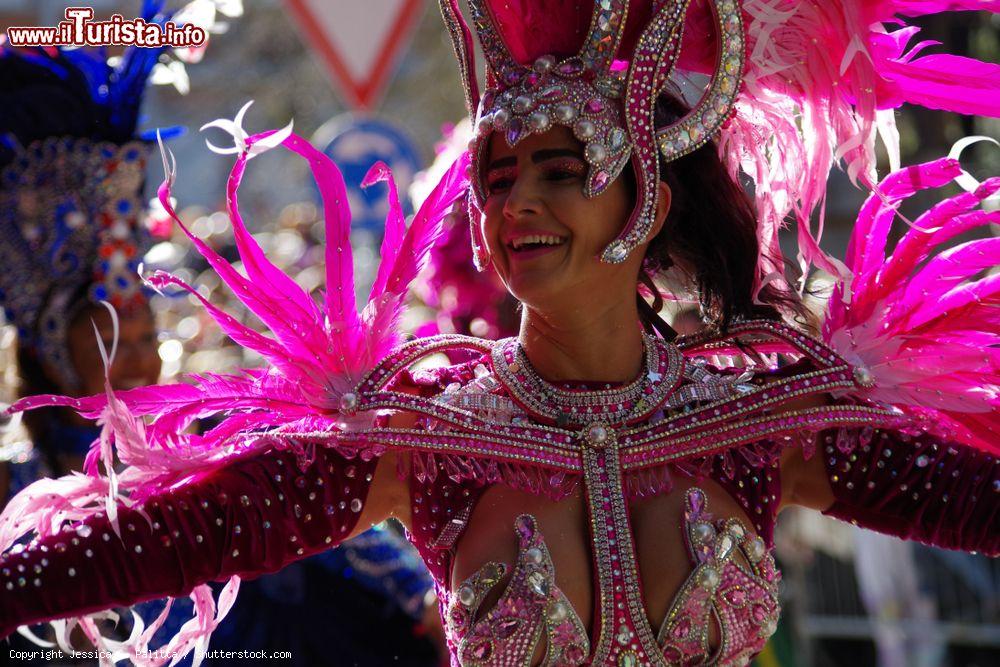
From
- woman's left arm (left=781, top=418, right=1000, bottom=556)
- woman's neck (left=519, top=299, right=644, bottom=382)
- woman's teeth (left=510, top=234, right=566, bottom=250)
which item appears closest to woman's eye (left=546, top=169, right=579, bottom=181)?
woman's teeth (left=510, top=234, right=566, bottom=250)

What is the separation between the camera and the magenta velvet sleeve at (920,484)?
2.40 meters

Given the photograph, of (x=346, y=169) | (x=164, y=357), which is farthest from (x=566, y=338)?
(x=346, y=169)

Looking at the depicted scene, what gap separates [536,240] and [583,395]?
300mm

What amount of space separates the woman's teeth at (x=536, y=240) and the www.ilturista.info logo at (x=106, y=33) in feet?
4.28

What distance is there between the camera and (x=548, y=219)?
Result: 2.25 metres

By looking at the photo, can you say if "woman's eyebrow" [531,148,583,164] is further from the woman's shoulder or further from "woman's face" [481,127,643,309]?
the woman's shoulder

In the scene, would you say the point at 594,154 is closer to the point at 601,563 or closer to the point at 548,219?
the point at 548,219

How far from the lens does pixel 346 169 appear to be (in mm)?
8250

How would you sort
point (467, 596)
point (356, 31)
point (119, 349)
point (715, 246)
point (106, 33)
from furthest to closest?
point (356, 31)
point (119, 349)
point (106, 33)
point (715, 246)
point (467, 596)

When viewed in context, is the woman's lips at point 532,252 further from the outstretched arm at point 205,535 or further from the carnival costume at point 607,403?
the outstretched arm at point 205,535

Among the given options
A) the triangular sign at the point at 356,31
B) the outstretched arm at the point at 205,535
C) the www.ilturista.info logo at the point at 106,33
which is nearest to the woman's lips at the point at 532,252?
the outstretched arm at the point at 205,535

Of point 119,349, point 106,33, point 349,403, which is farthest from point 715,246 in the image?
point 119,349

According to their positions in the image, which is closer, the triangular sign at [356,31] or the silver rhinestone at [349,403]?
the silver rhinestone at [349,403]

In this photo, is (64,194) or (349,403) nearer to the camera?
(349,403)
